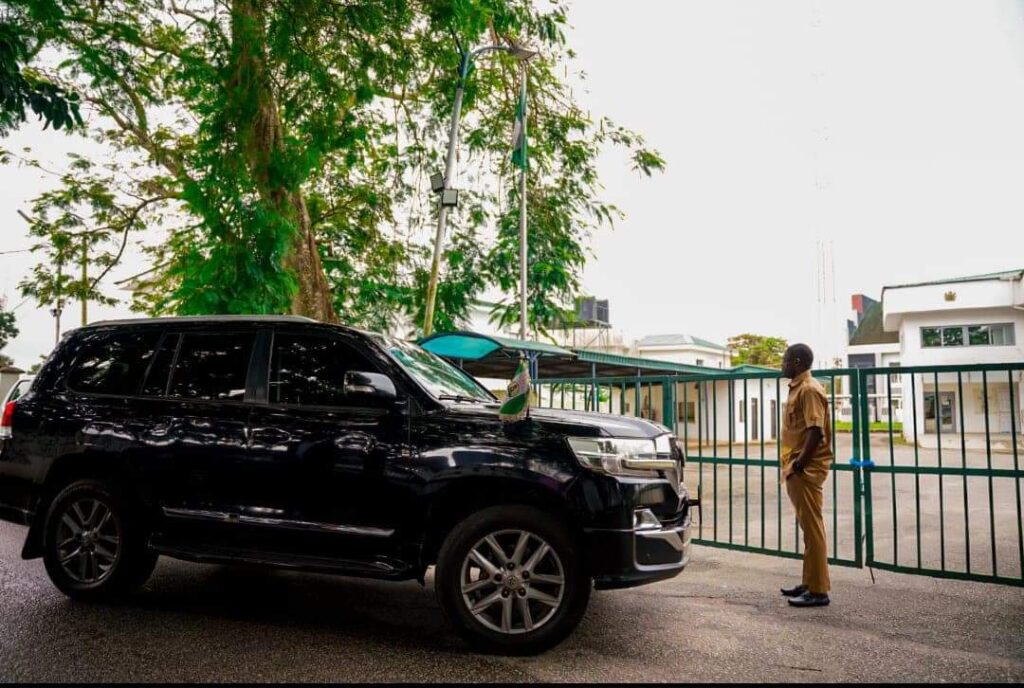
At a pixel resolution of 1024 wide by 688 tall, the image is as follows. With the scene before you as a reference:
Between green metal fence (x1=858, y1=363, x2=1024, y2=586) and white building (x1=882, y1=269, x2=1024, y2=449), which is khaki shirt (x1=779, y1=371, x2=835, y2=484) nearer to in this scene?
green metal fence (x1=858, y1=363, x2=1024, y2=586)

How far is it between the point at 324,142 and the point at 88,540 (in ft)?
26.7

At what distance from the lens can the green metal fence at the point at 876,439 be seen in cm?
591

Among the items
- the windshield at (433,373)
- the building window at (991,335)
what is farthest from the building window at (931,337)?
the windshield at (433,373)

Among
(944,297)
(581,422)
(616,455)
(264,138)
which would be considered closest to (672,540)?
(616,455)

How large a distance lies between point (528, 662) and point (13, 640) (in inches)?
120

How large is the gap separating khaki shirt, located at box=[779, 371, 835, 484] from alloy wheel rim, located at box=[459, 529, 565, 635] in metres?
2.33

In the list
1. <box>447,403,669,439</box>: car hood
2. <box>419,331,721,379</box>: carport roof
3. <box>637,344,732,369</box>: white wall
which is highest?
<box>637,344,732,369</box>: white wall

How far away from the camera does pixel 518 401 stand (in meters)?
4.54

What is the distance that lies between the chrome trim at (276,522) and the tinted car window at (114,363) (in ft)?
3.48

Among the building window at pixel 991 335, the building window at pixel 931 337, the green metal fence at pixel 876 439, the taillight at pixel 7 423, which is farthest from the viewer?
the building window at pixel 931 337

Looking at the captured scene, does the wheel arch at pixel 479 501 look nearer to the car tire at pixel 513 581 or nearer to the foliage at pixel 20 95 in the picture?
the car tire at pixel 513 581

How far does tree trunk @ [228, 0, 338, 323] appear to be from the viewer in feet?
34.3

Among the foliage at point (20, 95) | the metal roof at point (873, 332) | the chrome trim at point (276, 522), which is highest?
the metal roof at point (873, 332)

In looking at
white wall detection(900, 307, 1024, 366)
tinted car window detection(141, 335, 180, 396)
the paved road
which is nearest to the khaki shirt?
the paved road
